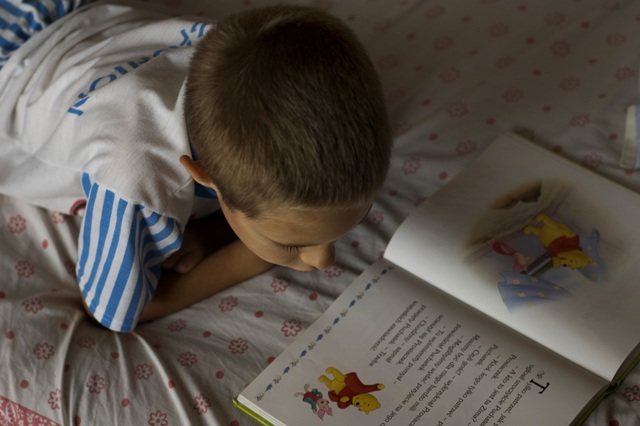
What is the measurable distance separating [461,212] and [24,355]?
50cm

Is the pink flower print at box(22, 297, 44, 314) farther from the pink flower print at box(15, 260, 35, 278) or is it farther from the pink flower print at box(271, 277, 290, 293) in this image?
the pink flower print at box(271, 277, 290, 293)

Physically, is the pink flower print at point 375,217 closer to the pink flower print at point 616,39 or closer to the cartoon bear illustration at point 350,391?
the cartoon bear illustration at point 350,391

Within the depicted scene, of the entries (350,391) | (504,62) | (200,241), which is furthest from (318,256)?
(504,62)

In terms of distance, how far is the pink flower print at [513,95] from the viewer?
1.14 metres

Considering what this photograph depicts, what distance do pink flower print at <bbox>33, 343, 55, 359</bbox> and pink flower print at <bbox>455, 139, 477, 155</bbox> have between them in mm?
534

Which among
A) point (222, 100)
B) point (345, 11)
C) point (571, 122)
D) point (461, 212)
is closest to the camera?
point (222, 100)

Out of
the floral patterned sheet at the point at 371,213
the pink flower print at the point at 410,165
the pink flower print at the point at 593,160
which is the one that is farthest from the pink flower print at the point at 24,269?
the pink flower print at the point at 593,160

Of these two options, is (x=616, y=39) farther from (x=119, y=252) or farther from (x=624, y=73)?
(x=119, y=252)

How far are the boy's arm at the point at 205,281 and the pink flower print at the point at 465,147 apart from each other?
290 mm

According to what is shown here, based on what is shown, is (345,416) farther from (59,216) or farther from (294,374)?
(59,216)

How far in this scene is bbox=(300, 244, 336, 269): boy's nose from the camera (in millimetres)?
837

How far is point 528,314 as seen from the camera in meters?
0.88

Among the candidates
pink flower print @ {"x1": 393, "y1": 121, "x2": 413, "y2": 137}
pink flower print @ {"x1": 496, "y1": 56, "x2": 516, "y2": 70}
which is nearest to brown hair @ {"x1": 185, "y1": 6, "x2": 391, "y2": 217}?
pink flower print @ {"x1": 393, "y1": 121, "x2": 413, "y2": 137}

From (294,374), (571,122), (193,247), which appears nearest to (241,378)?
(294,374)
